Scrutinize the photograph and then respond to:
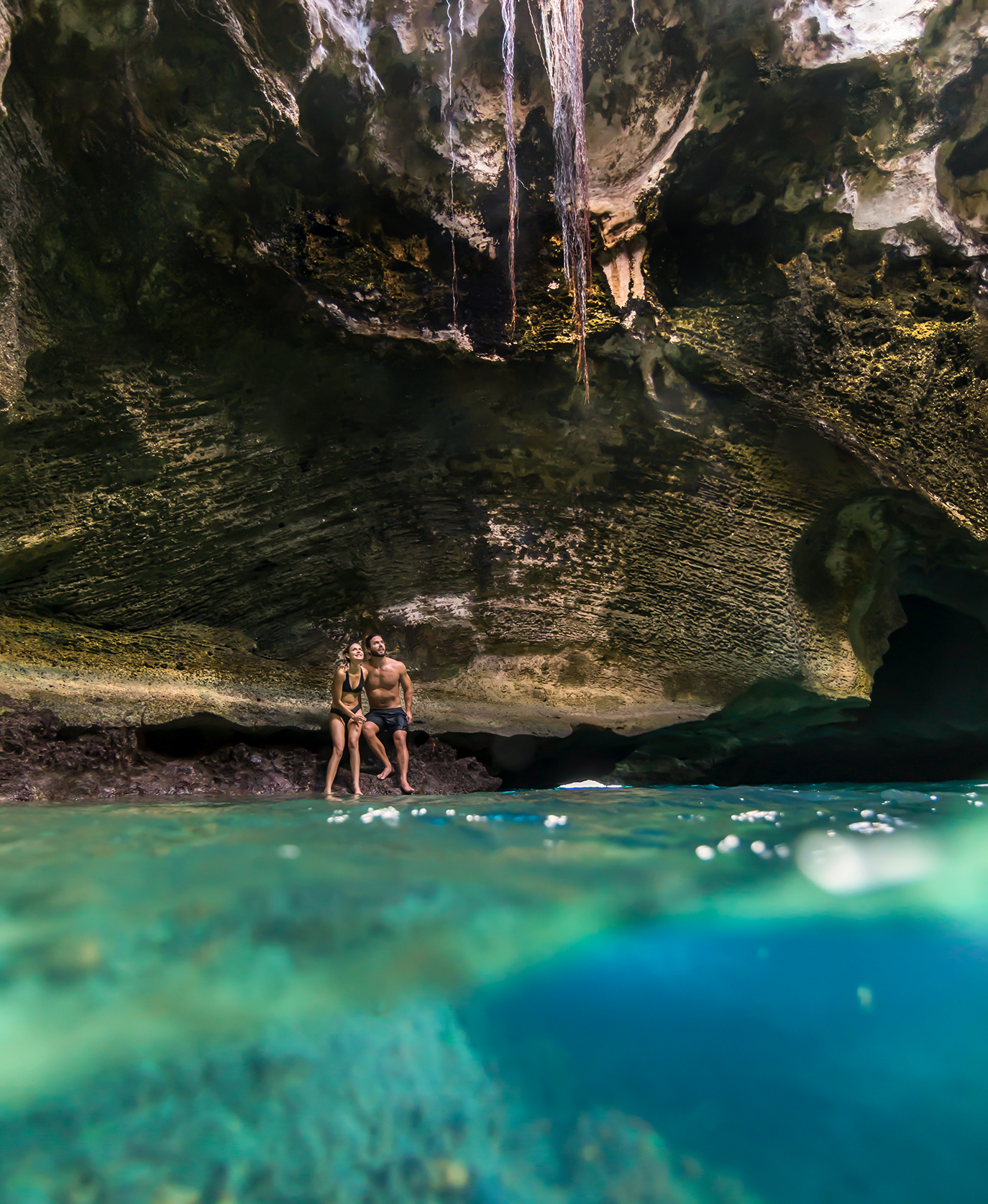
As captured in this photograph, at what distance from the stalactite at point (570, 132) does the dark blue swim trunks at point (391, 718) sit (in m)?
2.86

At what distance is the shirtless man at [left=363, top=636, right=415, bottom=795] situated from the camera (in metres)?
4.89

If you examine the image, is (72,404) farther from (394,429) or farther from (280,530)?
(394,429)

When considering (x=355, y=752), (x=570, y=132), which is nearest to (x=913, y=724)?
(x=355, y=752)

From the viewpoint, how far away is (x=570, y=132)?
369cm

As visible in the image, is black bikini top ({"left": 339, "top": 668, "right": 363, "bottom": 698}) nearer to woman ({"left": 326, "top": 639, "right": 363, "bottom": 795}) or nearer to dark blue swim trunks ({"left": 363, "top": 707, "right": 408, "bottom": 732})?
woman ({"left": 326, "top": 639, "right": 363, "bottom": 795})

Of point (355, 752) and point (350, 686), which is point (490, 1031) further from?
point (350, 686)

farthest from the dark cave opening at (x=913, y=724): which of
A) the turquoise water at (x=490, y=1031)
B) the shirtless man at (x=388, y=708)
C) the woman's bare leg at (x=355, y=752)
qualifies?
the turquoise water at (x=490, y=1031)

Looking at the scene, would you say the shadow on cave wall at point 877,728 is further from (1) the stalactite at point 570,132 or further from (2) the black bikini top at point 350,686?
(1) the stalactite at point 570,132

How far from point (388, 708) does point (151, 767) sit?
1667mm

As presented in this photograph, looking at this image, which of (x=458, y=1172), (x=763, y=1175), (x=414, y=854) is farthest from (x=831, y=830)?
(x=458, y=1172)

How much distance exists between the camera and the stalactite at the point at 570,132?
353cm

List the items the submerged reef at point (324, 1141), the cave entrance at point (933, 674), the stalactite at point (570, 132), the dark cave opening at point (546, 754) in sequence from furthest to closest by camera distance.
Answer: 1. the dark cave opening at point (546, 754)
2. the cave entrance at point (933, 674)
3. the stalactite at point (570, 132)
4. the submerged reef at point (324, 1141)

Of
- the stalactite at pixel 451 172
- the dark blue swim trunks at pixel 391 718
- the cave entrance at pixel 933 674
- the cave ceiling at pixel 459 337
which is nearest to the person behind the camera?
the cave ceiling at pixel 459 337

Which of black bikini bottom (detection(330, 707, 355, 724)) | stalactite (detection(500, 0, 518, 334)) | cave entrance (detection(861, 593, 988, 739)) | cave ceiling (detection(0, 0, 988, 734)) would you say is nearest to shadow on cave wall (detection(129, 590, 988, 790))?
cave entrance (detection(861, 593, 988, 739))
